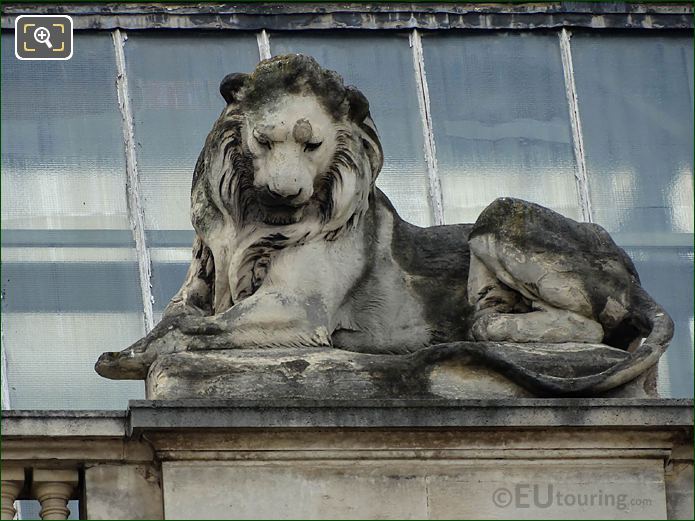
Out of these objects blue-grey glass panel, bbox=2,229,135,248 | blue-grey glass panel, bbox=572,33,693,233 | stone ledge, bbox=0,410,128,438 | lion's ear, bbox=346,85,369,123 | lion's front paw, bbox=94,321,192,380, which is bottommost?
stone ledge, bbox=0,410,128,438

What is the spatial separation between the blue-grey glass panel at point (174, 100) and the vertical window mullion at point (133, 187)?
57mm

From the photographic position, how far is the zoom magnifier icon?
28.3 meters

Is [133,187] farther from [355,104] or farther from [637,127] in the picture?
[355,104]

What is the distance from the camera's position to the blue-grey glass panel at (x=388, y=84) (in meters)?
27.8

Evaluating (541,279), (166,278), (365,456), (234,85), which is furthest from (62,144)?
(365,456)

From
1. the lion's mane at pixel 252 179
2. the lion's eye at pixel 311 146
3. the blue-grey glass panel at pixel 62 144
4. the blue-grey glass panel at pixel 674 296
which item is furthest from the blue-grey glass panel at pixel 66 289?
the lion's eye at pixel 311 146

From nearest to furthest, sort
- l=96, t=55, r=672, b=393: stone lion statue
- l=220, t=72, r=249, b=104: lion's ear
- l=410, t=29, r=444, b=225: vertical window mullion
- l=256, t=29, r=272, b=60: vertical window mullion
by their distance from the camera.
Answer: l=96, t=55, r=672, b=393: stone lion statue
l=220, t=72, r=249, b=104: lion's ear
l=410, t=29, r=444, b=225: vertical window mullion
l=256, t=29, r=272, b=60: vertical window mullion

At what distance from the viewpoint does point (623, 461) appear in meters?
16.2

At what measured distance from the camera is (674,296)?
89.1ft

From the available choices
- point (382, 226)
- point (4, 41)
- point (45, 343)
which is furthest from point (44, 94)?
point (382, 226)

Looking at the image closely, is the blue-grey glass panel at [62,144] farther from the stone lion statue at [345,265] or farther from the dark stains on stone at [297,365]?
the dark stains on stone at [297,365]

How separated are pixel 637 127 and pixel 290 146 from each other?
38.9 ft

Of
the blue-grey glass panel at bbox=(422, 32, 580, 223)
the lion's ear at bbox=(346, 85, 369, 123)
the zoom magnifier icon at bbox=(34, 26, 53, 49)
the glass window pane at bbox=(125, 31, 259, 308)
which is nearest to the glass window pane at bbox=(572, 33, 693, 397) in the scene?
the blue-grey glass panel at bbox=(422, 32, 580, 223)

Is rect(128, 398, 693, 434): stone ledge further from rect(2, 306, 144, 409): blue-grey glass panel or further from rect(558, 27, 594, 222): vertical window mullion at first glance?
rect(558, 27, 594, 222): vertical window mullion
